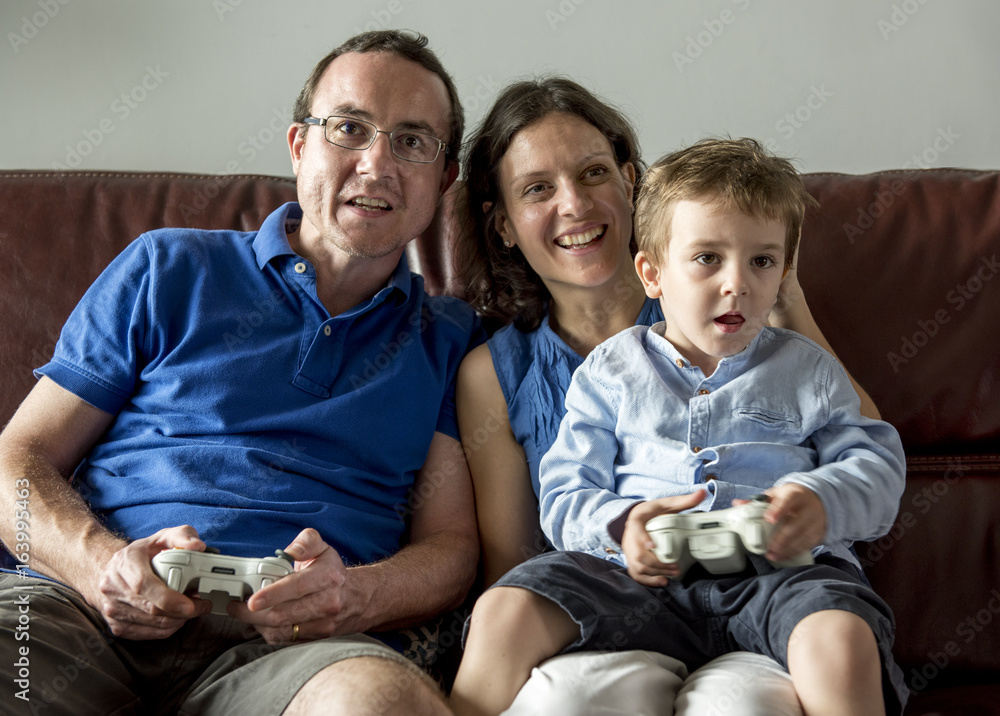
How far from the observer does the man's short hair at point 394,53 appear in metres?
1.58

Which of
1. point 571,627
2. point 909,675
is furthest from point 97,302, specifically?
point 909,675

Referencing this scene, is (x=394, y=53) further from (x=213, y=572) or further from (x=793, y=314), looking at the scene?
(x=213, y=572)

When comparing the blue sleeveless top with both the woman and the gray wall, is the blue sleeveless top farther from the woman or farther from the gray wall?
the gray wall

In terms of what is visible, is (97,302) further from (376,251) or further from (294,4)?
(294,4)

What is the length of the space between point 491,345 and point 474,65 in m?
0.97

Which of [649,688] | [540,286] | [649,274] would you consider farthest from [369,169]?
[649,688]

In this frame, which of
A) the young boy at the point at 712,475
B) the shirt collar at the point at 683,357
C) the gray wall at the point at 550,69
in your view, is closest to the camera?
the young boy at the point at 712,475

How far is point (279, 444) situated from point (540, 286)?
63cm

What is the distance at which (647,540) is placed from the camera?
1072 millimetres

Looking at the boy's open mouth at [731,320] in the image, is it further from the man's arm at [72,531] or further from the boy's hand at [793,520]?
the man's arm at [72,531]

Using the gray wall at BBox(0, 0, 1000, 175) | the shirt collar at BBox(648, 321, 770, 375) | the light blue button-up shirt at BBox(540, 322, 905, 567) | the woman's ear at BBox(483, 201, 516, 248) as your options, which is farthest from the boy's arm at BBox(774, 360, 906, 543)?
the gray wall at BBox(0, 0, 1000, 175)

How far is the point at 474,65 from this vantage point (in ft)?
7.21

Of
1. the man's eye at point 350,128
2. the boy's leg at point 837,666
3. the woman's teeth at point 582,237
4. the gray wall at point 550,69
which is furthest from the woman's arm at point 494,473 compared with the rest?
→ the gray wall at point 550,69

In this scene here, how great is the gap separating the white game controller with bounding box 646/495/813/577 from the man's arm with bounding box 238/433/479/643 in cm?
42
